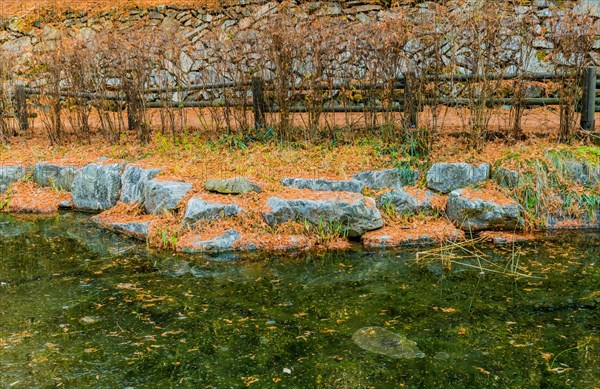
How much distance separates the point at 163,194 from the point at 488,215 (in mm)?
4137

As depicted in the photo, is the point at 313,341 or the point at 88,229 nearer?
the point at 313,341

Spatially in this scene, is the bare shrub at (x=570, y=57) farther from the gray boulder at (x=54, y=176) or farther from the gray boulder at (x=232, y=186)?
the gray boulder at (x=54, y=176)

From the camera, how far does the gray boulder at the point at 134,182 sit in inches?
329

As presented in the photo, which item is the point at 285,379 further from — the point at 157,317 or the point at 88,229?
the point at 88,229

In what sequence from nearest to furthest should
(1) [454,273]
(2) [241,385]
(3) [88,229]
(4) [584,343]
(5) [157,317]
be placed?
(2) [241,385] → (4) [584,343] → (5) [157,317] → (1) [454,273] → (3) [88,229]

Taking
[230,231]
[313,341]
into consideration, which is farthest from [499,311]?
[230,231]

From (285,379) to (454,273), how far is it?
105 inches

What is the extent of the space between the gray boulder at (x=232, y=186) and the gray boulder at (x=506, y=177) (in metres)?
3.14

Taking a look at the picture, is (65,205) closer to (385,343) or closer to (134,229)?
(134,229)

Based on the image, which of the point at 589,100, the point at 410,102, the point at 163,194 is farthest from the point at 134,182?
the point at 589,100

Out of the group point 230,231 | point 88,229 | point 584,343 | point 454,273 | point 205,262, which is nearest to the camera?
point 584,343

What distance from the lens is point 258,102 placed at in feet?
31.1

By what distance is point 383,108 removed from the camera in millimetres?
8812

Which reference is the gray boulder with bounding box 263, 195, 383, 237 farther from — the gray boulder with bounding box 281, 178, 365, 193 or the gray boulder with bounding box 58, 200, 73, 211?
the gray boulder with bounding box 58, 200, 73, 211
